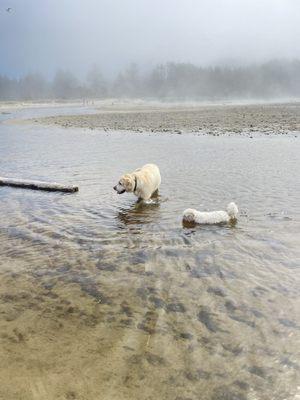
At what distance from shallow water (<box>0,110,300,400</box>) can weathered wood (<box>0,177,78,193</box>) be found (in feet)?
0.83

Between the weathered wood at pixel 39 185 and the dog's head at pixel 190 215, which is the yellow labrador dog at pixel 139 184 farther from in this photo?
the dog's head at pixel 190 215

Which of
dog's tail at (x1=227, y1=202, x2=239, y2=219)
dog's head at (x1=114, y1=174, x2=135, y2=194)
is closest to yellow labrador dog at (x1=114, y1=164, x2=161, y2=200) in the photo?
dog's head at (x1=114, y1=174, x2=135, y2=194)

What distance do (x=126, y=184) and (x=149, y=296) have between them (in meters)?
5.15

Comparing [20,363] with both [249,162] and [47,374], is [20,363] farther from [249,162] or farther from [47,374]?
[249,162]

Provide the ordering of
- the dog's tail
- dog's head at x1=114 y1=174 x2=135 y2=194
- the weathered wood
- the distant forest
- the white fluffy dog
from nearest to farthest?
the white fluffy dog
the dog's tail
dog's head at x1=114 y1=174 x2=135 y2=194
the weathered wood
the distant forest

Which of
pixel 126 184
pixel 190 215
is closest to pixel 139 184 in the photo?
pixel 126 184

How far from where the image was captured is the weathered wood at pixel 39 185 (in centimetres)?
1178

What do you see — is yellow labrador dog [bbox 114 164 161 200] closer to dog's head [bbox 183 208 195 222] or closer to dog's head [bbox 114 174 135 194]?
dog's head [bbox 114 174 135 194]

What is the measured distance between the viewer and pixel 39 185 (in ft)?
39.9

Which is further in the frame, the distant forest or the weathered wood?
the distant forest

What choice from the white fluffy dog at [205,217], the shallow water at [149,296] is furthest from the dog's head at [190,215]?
the shallow water at [149,296]

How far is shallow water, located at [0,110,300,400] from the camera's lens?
13.5 feet

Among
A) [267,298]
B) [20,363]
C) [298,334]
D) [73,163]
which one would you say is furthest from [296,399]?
[73,163]

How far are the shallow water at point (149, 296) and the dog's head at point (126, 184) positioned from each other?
444 mm
